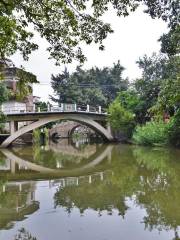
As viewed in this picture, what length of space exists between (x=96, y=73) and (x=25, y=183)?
48.0 meters

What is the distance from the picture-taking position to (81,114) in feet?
109

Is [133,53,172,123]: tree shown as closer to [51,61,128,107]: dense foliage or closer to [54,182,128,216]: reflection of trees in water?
[51,61,128,107]: dense foliage

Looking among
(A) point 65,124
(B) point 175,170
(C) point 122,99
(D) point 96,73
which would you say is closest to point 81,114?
(C) point 122,99

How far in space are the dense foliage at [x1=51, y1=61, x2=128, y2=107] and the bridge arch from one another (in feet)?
42.1

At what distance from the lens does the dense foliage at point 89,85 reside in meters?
47.7

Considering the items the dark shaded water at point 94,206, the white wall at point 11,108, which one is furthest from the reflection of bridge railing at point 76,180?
the white wall at point 11,108

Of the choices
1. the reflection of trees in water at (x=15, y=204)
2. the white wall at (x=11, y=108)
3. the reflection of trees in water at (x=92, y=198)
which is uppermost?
the white wall at (x=11, y=108)

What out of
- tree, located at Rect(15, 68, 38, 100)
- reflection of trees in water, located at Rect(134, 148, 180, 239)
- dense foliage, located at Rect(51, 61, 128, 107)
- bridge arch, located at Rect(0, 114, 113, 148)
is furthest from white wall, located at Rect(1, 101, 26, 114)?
tree, located at Rect(15, 68, 38, 100)

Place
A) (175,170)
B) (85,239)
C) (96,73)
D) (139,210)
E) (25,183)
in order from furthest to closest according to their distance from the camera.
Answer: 1. (96,73)
2. (175,170)
3. (25,183)
4. (139,210)
5. (85,239)

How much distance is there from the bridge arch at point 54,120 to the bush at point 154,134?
7874 millimetres

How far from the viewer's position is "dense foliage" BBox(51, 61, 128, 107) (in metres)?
47.7

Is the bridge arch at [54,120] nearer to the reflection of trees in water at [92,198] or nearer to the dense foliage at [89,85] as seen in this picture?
the dense foliage at [89,85]

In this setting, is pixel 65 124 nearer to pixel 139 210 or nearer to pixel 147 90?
pixel 147 90

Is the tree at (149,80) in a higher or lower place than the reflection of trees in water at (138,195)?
higher
